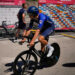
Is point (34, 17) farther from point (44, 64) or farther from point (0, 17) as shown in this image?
point (0, 17)

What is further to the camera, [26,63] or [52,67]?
[52,67]

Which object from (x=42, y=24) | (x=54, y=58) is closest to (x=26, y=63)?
(x=42, y=24)

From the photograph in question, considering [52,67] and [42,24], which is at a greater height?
[42,24]

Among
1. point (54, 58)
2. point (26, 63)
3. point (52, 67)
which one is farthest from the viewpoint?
point (54, 58)

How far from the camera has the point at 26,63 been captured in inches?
189

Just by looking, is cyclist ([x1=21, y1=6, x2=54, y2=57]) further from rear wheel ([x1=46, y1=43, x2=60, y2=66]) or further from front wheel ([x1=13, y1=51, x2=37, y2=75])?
front wheel ([x1=13, y1=51, x2=37, y2=75])

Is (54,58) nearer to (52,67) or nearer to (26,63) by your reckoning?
(52,67)

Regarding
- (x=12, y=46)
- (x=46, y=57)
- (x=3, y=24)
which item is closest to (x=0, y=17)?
(x=3, y=24)

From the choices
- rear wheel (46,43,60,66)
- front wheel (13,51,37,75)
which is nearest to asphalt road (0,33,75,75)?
rear wheel (46,43,60,66)

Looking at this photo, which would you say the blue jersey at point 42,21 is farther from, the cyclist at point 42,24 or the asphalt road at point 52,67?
the asphalt road at point 52,67

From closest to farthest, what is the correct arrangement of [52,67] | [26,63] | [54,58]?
[26,63] < [52,67] < [54,58]

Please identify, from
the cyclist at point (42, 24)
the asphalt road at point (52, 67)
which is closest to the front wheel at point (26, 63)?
the asphalt road at point (52, 67)

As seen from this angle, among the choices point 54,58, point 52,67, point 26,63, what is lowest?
point 52,67

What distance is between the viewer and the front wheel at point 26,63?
15.4 feet
